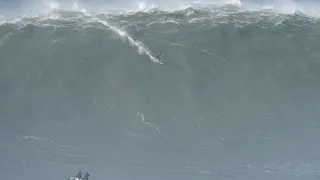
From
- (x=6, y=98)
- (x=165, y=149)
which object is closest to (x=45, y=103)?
(x=6, y=98)

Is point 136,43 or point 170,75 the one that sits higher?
point 136,43

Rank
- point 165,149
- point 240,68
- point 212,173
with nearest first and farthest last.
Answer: point 240,68, point 165,149, point 212,173

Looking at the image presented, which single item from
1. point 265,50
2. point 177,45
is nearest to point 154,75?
point 177,45

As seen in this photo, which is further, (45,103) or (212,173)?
(212,173)

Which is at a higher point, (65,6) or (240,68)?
(65,6)

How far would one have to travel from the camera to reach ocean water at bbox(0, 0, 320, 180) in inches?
988

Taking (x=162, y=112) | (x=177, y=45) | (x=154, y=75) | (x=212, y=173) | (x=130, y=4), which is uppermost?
(x=130, y=4)

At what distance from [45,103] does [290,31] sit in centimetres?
1600

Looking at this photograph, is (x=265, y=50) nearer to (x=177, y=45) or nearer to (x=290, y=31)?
(x=290, y=31)

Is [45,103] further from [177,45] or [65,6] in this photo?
[177,45]

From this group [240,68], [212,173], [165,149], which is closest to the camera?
[240,68]

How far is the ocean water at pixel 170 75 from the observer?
2509cm

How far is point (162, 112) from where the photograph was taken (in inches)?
1003

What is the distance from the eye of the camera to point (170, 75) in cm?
2505
